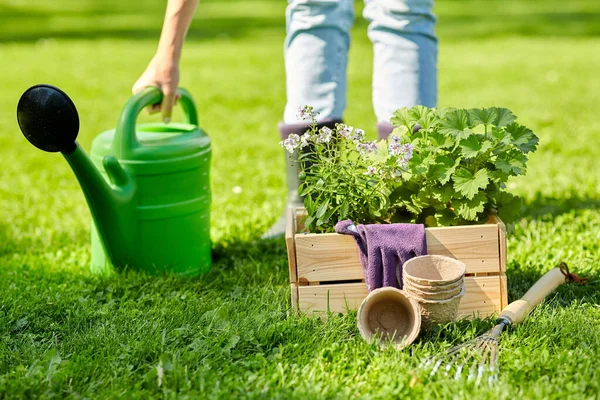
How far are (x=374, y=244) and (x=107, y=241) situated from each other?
89cm

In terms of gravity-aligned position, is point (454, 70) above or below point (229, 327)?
above

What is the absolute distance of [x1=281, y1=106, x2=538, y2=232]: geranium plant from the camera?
2.15 m

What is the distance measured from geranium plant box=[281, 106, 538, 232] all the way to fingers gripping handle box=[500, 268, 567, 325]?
0.65 feet

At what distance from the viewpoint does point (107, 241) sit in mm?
2508

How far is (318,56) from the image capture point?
2.77 m

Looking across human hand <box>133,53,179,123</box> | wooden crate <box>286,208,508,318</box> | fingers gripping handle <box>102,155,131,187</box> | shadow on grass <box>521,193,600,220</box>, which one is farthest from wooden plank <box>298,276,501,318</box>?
shadow on grass <box>521,193,600,220</box>

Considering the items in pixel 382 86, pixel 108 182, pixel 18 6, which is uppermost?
pixel 18 6

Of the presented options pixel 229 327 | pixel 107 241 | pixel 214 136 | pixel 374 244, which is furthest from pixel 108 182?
pixel 214 136

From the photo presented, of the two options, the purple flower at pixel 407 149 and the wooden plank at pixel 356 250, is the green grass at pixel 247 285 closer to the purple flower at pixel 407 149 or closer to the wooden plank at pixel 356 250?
the wooden plank at pixel 356 250

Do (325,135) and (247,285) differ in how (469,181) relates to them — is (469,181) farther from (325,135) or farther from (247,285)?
(247,285)

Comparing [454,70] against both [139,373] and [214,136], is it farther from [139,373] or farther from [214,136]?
[139,373]

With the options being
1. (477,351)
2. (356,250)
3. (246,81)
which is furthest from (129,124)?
(246,81)

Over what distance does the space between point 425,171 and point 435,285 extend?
0.36 meters

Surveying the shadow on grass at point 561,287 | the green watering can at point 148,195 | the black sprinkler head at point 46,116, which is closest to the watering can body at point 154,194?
the green watering can at point 148,195
